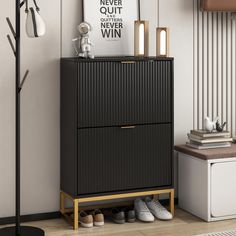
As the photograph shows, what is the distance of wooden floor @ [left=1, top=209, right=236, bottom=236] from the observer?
3.92 metres

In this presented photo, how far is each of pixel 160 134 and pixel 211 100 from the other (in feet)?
2.36

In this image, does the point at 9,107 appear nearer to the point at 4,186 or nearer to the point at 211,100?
the point at 4,186

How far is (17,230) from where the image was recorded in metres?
3.71

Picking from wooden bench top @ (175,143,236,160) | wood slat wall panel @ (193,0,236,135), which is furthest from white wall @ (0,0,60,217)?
wood slat wall panel @ (193,0,236,135)

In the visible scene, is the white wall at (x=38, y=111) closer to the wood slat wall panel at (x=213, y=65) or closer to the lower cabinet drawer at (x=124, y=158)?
the lower cabinet drawer at (x=124, y=158)

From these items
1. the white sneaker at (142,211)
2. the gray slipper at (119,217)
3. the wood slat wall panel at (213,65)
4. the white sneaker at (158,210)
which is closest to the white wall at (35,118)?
the gray slipper at (119,217)

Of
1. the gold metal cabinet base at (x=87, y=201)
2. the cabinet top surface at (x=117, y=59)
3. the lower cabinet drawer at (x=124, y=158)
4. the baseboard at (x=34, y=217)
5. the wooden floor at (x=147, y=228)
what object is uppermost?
the cabinet top surface at (x=117, y=59)

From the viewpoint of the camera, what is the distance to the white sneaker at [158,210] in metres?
4.20

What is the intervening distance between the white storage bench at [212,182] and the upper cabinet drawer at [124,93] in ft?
1.30

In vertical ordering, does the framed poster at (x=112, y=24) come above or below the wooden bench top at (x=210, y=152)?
above

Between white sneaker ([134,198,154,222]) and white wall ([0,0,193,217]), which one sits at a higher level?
white wall ([0,0,193,217])

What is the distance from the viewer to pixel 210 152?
165 inches

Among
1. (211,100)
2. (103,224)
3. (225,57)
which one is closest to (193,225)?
(103,224)

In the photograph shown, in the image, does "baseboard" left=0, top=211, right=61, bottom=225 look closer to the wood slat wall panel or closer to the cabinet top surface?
the cabinet top surface
